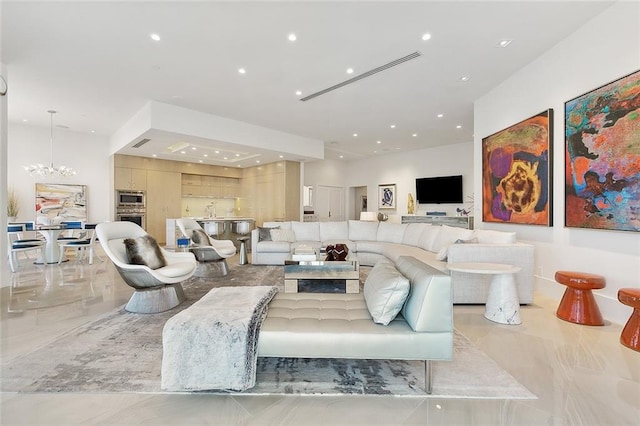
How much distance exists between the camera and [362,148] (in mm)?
9297

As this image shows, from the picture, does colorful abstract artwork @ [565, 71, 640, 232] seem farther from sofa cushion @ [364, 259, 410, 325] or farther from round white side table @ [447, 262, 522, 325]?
sofa cushion @ [364, 259, 410, 325]

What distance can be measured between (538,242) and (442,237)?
4.01ft

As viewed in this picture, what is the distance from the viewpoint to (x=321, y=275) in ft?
11.3

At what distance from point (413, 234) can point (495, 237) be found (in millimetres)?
1882

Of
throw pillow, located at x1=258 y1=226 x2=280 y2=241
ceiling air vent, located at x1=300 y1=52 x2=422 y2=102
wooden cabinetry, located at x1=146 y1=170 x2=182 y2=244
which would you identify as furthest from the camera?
A: wooden cabinetry, located at x1=146 y1=170 x2=182 y2=244

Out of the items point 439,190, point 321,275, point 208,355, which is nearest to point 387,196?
point 439,190

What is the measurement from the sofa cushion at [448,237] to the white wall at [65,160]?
27.6 feet

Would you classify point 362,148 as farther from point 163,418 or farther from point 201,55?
point 163,418

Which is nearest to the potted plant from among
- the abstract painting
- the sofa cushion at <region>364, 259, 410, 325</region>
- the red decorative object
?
the abstract painting

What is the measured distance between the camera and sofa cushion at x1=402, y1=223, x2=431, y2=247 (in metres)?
5.30

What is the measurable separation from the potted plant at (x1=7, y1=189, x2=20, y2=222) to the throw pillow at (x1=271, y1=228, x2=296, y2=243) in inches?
256

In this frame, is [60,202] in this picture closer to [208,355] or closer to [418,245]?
[208,355]

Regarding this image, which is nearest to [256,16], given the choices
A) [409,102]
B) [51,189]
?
[409,102]

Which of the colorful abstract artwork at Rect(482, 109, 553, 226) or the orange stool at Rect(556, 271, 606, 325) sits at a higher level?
the colorful abstract artwork at Rect(482, 109, 553, 226)
